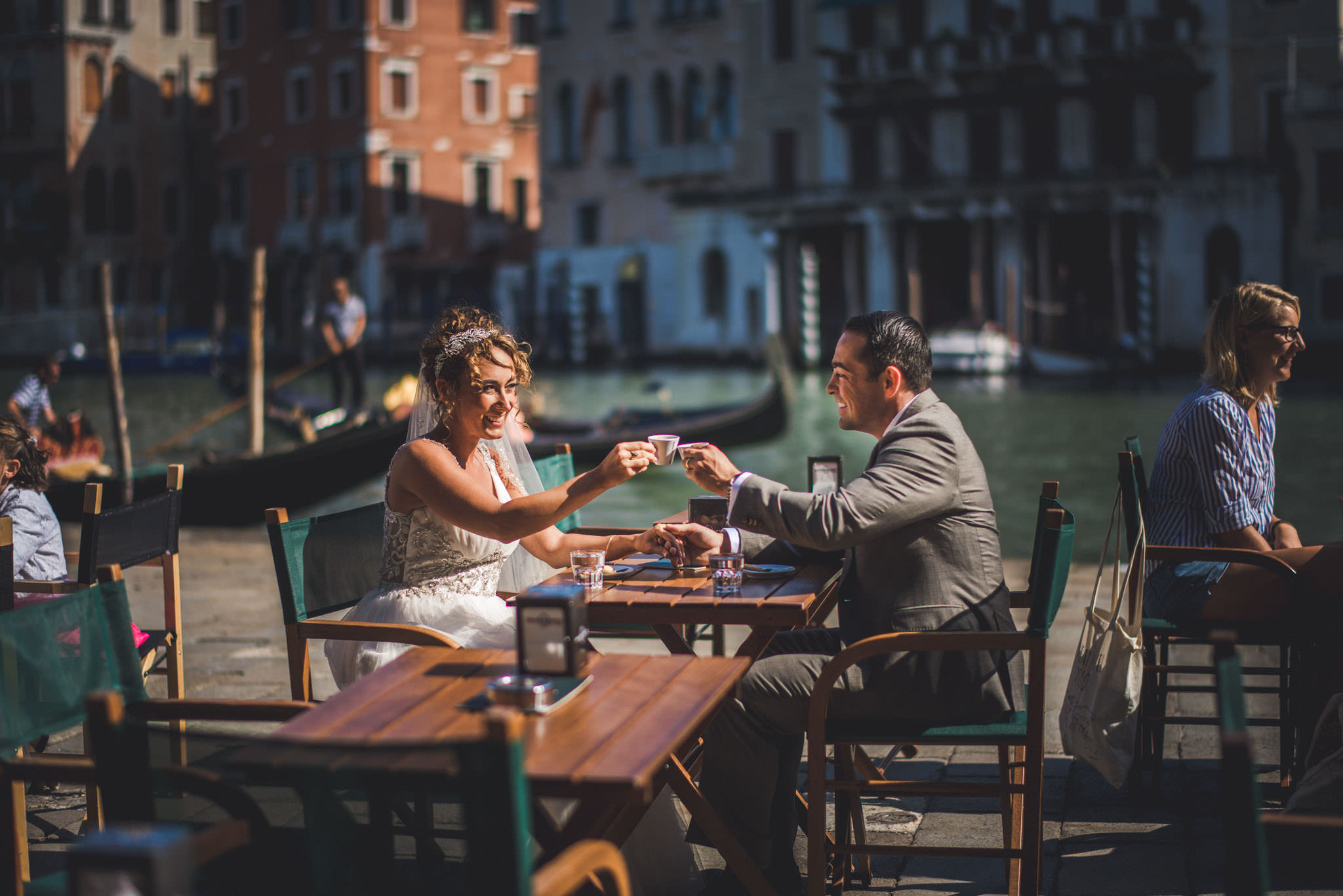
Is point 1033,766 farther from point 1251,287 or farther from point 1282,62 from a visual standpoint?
point 1282,62

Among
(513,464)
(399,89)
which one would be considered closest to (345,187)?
(399,89)

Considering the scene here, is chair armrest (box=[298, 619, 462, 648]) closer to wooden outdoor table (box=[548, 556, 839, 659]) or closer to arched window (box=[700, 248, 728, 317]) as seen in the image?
wooden outdoor table (box=[548, 556, 839, 659])

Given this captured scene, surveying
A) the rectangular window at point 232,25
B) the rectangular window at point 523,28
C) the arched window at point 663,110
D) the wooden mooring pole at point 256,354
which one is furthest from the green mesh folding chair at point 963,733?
the rectangular window at point 232,25

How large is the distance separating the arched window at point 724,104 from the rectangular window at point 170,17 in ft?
51.4

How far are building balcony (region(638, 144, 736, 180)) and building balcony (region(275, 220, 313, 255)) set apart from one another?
8516mm

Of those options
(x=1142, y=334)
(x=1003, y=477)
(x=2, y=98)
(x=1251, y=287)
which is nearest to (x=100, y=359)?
(x=2, y=98)

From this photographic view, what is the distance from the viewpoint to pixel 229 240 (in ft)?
120

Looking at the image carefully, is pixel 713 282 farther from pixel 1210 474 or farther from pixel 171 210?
pixel 1210 474

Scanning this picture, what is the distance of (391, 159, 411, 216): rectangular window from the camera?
1342 inches

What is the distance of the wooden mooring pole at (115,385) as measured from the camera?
350 inches

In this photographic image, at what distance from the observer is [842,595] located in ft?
8.78

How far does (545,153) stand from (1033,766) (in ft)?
107

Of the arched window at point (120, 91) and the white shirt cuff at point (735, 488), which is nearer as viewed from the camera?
the white shirt cuff at point (735, 488)

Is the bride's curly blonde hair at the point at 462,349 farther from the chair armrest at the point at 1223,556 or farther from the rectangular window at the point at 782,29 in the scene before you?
the rectangular window at the point at 782,29
